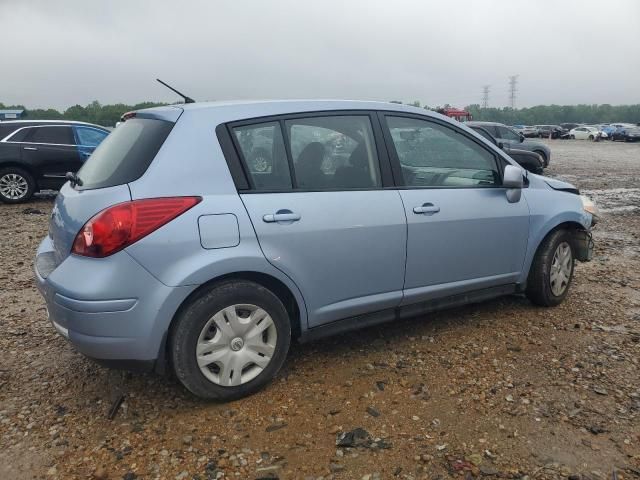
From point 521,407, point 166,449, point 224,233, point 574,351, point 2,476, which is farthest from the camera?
point 574,351

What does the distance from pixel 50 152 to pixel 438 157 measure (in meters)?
8.83

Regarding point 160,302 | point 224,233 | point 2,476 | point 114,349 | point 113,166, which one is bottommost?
point 2,476

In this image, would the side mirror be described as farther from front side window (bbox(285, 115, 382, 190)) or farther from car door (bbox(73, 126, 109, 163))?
car door (bbox(73, 126, 109, 163))

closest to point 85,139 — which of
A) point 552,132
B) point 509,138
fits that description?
point 509,138

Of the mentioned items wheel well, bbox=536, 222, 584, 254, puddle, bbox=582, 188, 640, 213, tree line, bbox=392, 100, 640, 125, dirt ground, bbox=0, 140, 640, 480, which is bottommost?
dirt ground, bbox=0, 140, 640, 480

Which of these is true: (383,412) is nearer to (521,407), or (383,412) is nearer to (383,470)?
A: (383,470)

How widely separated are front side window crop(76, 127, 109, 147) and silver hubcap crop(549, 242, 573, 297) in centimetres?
909

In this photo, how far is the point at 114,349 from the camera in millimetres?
2686

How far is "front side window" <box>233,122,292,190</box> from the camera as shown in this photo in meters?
2.99

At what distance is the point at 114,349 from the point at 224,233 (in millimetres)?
786

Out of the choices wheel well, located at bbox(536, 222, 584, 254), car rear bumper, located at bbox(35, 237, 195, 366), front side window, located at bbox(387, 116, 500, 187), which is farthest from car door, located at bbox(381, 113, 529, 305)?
car rear bumper, located at bbox(35, 237, 195, 366)

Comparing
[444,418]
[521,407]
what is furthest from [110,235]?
[521,407]

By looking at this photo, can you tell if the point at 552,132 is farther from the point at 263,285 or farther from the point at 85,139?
the point at 263,285

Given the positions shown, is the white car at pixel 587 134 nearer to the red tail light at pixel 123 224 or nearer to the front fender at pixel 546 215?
the front fender at pixel 546 215
